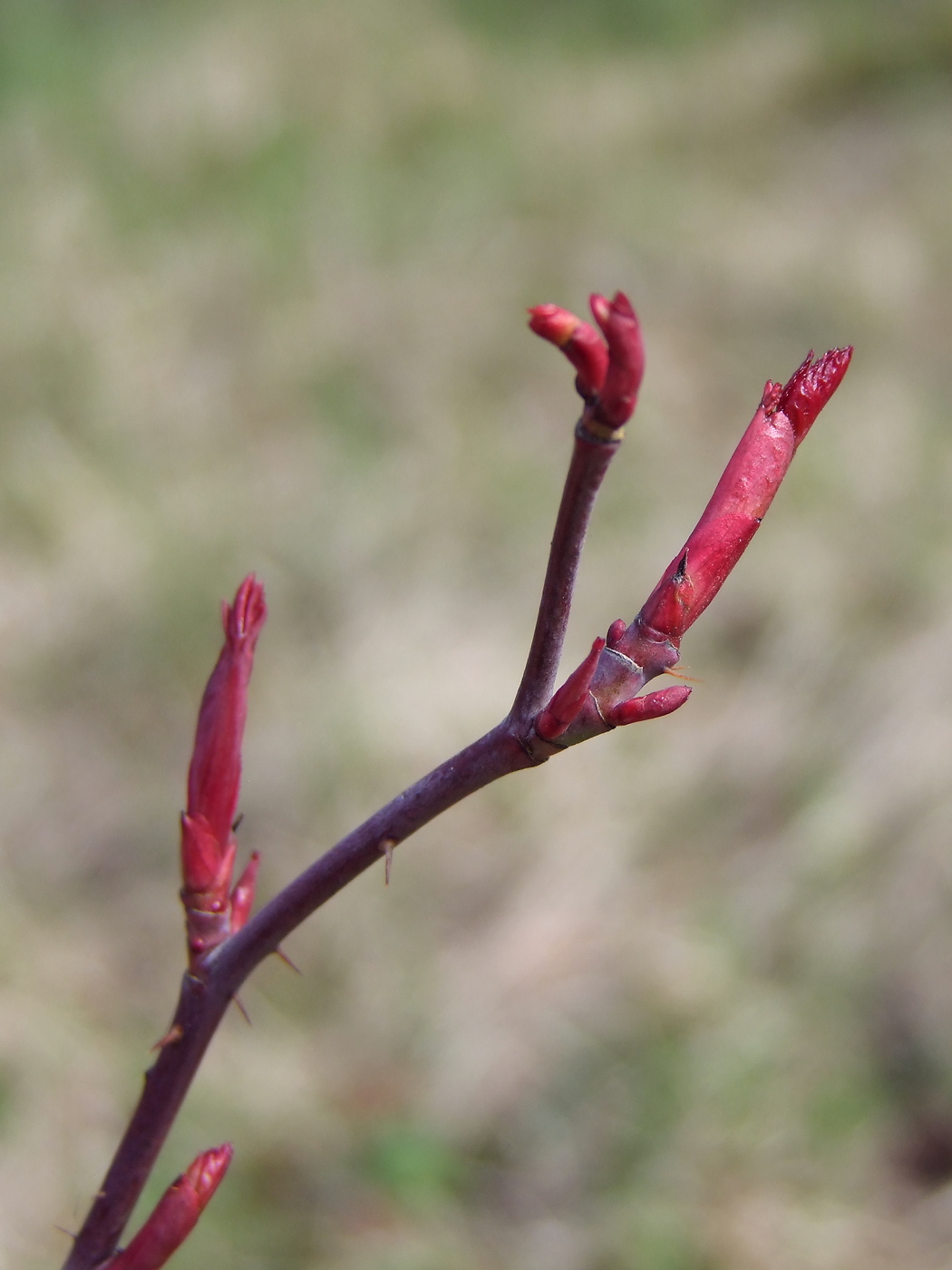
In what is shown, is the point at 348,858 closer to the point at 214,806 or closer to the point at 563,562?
the point at 214,806

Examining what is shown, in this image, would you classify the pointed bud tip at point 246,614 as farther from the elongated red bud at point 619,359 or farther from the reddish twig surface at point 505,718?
the elongated red bud at point 619,359

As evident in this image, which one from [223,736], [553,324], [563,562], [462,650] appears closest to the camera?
[553,324]

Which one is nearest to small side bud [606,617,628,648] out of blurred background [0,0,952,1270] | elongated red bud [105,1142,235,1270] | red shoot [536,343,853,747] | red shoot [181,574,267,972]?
red shoot [536,343,853,747]

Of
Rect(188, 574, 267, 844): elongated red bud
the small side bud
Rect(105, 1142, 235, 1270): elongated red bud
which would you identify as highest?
Rect(188, 574, 267, 844): elongated red bud

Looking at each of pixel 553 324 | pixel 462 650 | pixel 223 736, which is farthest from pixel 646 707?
pixel 462 650

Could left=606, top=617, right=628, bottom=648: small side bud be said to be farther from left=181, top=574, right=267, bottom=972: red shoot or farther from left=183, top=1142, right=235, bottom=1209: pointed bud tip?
left=183, top=1142, right=235, bottom=1209: pointed bud tip

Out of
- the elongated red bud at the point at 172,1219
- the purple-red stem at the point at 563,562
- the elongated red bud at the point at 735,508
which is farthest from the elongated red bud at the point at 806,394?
the elongated red bud at the point at 172,1219
